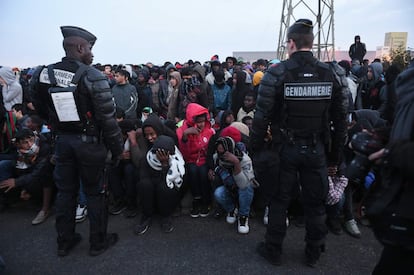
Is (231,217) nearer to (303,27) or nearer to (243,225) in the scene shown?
(243,225)

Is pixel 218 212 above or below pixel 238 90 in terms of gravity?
below

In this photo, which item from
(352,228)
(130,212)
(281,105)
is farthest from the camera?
(130,212)

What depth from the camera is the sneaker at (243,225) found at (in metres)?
3.19

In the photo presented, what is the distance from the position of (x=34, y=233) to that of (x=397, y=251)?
3.58 m

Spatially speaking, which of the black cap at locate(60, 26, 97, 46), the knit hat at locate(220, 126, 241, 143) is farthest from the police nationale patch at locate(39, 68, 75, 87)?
the knit hat at locate(220, 126, 241, 143)

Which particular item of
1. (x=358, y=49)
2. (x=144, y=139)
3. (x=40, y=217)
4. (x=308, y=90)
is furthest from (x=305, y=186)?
(x=358, y=49)

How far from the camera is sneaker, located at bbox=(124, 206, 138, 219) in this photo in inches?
142

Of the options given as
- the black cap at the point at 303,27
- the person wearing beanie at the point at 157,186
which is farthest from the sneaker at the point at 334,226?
the black cap at the point at 303,27

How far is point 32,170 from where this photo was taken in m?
3.71

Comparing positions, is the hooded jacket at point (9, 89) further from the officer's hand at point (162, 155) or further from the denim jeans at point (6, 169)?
the officer's hand at point (162, 155)

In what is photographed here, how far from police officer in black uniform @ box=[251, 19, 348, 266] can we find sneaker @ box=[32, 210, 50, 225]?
283 cm

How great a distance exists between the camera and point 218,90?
Result: 18.6 ft

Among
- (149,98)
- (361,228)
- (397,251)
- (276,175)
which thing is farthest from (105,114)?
(149,98)

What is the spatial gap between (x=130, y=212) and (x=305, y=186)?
2.29 meters
